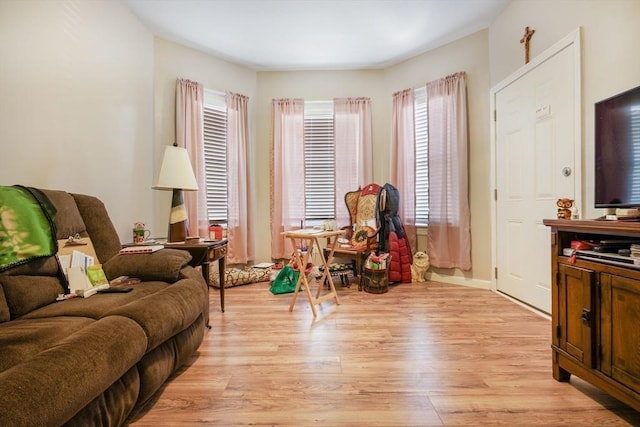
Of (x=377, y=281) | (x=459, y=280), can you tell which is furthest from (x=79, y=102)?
(x=459, y=280)

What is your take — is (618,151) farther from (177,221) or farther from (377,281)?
(177,221)

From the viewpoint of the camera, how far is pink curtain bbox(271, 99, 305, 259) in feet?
13.3

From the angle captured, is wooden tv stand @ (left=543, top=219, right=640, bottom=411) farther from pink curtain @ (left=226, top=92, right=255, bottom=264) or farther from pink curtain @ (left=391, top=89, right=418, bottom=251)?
pink curtain @ (left=226, top=92, right=255, bottom=264)

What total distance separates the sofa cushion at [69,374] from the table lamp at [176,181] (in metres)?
1.38

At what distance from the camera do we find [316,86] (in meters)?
4.13

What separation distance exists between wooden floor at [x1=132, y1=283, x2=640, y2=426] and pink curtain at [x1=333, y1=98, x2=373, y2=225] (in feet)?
6.12

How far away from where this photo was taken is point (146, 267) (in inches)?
73.8

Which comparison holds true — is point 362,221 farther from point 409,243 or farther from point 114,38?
point 114,38

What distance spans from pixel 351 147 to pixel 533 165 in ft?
6.89

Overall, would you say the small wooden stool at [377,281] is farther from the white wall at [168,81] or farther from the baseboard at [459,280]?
the white wall at [168,81]

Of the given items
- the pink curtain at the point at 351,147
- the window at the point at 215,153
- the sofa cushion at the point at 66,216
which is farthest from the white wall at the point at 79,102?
the pink curtain at the point at 351,147

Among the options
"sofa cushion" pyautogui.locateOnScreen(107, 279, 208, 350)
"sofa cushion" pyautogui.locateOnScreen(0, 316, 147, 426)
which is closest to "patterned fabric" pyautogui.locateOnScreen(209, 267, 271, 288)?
"sofa cushion" pyautogui.locateOnScreen(107, 279, 208, 350)

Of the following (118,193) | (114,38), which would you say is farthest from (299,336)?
(114,38)

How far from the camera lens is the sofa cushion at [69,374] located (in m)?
0.77
